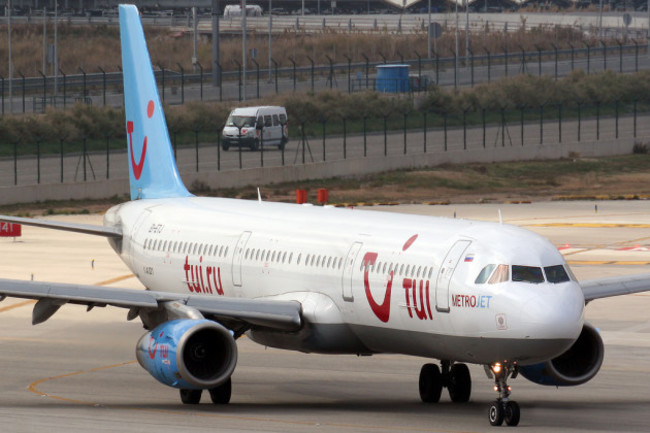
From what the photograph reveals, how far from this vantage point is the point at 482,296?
28.2 metres

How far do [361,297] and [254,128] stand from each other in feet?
242

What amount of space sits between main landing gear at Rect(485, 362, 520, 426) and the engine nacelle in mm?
2007

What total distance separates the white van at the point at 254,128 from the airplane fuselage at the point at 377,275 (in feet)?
210

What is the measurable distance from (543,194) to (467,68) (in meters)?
72.0

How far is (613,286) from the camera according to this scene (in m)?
33.5

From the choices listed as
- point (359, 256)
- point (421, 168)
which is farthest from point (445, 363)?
point (421, 168)

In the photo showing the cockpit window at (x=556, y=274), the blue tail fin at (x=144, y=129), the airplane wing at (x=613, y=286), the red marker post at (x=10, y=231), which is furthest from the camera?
the red marker post at (x=10, y=231)

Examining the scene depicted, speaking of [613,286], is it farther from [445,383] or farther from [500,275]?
[500,275]

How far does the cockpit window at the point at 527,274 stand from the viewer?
28281mm

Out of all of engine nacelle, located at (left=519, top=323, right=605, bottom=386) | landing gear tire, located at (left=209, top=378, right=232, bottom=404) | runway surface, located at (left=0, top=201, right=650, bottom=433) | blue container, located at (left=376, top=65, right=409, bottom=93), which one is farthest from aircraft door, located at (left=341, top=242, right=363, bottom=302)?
blue container, located at (left=376, top=65, right=409, bottom=93)

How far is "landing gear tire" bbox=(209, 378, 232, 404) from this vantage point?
106ft

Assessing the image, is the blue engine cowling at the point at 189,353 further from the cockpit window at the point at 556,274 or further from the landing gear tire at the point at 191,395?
the cockpit window at the point at 556,274

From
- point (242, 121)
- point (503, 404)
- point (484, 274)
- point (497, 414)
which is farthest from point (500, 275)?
point (242, 121)

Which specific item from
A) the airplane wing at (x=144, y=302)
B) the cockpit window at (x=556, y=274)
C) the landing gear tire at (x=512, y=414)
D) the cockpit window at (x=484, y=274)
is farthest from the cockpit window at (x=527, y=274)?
the airplane wing at (x=144, y=302)
